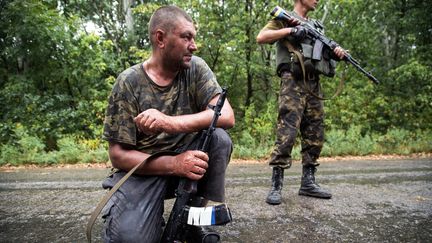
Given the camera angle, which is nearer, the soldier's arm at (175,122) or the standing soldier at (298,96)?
the soldier's arm at (175,122)

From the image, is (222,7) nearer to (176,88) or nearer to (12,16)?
(12,16)

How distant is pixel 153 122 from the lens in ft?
5.41

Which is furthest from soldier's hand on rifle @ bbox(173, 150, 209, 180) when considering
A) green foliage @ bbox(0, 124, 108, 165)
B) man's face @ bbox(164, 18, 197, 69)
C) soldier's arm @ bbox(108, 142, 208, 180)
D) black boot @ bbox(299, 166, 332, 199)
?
green foliage @ bbox(0, 124, 108, 165)

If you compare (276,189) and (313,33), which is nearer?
(276,189)

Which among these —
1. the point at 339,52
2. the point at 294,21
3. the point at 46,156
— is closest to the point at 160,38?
the point at 294,21

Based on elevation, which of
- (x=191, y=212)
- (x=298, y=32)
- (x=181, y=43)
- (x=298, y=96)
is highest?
(x=298, y=32)

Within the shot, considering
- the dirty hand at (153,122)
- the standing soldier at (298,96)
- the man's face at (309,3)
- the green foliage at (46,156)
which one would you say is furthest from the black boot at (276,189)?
the green foliage at (46,156)

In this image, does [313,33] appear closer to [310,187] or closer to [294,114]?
[294,114]

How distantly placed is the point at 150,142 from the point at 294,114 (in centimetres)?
155

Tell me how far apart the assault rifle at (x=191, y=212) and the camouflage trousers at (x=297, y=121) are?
1.43 meters

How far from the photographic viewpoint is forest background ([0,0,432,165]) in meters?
8.69

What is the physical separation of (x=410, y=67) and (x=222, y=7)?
6718mm

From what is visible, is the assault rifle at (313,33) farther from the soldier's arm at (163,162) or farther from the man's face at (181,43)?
the soldier's arm at (163,162)

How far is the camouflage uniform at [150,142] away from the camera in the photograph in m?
1.74
